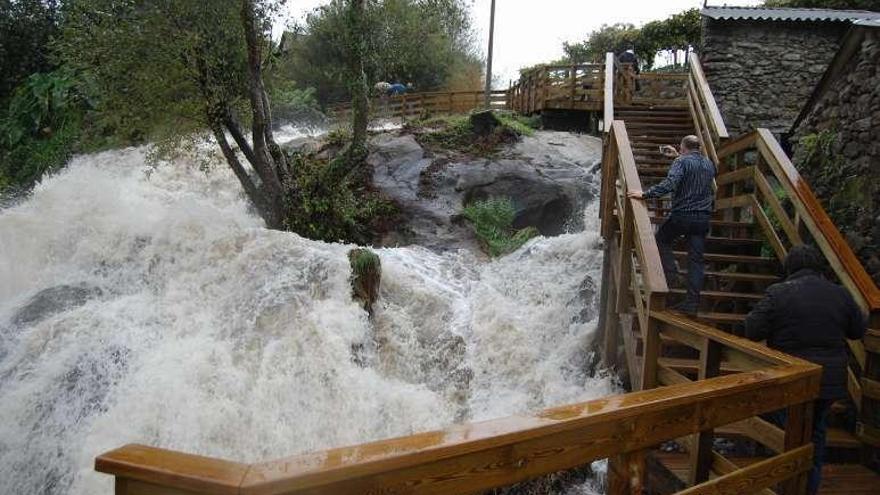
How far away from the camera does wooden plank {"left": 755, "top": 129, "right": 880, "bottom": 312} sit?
15.0ft

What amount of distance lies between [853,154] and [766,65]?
6781mm

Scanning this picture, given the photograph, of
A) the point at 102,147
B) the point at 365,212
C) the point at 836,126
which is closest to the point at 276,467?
the point at 836,126

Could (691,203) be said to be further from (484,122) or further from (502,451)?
(484,122)

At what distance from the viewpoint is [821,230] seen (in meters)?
5.09

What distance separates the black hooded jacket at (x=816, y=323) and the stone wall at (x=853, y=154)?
2.52m

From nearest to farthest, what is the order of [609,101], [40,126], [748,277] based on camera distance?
[748,277], [609,101], [40,126]

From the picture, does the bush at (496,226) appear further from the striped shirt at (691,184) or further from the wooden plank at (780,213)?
the striped shirt at (691,184)

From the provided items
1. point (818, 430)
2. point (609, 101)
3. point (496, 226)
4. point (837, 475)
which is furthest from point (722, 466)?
point (496, 226)

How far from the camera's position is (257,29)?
11172mm

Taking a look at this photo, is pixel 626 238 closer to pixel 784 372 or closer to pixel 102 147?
pixel 784 372

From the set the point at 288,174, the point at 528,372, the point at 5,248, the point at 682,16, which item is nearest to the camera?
the point at 528,372

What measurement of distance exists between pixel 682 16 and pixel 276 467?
76.6 feet

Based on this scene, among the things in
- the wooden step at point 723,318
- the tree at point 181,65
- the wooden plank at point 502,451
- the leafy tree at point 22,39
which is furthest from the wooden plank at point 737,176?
the leafy tree at point 22,39

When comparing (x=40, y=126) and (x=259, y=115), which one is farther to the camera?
(x=40, y=126)
